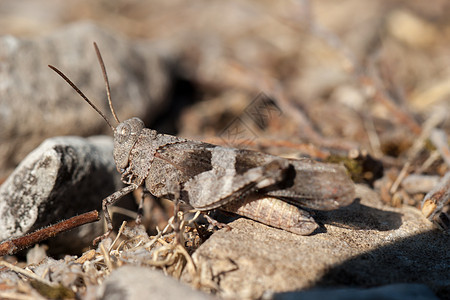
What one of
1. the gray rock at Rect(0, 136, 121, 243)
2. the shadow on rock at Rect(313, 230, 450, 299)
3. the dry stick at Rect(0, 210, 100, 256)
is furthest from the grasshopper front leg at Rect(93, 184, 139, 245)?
the shadow on rock at Rect(313, 230, 450, 299)

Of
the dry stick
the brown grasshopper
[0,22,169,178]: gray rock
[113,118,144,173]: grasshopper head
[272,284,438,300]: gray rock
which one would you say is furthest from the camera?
[0,22,169,178]: gray rock

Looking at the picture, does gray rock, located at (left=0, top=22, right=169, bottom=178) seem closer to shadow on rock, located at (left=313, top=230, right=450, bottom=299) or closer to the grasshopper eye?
the grasshopper eye

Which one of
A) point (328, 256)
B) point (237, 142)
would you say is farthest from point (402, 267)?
point (237, 142)

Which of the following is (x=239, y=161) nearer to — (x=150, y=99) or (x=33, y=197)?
(x=33, y=197)

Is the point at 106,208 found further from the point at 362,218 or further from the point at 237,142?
the point at 362,218

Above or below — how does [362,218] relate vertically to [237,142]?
below

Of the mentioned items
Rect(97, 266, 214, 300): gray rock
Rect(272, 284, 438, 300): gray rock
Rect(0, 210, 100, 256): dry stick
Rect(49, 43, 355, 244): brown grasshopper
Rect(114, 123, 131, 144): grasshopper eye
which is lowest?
Rect(0, 210, 100, 256): dry stick
